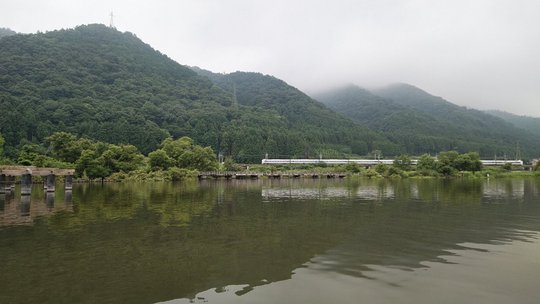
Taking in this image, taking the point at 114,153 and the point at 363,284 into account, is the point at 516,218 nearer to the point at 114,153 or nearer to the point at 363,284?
the point at 363,284

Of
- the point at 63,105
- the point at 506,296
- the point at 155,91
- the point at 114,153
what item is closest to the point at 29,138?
the point at 63,105

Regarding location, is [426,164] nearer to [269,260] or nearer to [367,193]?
[367,193]

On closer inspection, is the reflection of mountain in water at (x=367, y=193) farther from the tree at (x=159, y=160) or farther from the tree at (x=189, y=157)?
the tree at (x=189, y=157)

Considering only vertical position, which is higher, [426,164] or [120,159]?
[120,159]

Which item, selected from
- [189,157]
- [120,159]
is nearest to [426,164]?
[189,157]

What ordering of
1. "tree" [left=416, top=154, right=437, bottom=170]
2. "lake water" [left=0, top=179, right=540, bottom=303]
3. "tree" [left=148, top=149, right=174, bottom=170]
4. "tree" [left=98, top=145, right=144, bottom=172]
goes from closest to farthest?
"lake water" [left=0, top=179, right=540, bottom=303]
"tree" [left=98, top=145, right=144, bottom=172]
"tree" [left=148, top=149, right=174, bottom=170]
"tree" [left=416, top=154, right=437, bottom=170]

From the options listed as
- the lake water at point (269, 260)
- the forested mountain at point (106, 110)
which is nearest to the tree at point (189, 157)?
the forested mountain at point (106, 110)

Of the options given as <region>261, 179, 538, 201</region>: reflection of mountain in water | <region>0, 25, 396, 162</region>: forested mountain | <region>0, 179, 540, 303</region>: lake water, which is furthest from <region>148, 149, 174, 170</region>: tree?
<region>0, 179, 540, 303</region>: lake water

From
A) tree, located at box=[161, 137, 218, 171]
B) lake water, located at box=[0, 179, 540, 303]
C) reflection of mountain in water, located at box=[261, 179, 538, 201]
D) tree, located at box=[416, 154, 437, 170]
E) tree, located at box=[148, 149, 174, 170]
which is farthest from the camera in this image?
tree, located at box=[416, 154, 437, 170]

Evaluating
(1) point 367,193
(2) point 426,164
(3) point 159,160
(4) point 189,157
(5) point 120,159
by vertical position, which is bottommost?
(1) point 367,193

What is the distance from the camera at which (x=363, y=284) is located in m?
9.78

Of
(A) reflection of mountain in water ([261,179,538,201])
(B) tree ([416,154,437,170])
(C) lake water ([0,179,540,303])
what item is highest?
(B) tree ([416,154,437,170])

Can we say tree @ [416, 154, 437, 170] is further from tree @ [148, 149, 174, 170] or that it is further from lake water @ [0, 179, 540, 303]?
lake water @ [0, 179, 540, 303]

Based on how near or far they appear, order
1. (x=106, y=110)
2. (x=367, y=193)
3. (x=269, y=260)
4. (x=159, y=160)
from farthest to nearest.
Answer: (x=106, y=110) → (x=159, y=160) → (x=367, y=193) → (x=269, y=260)
